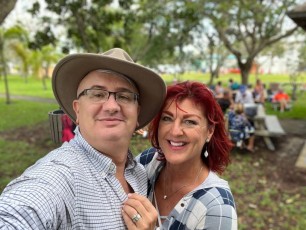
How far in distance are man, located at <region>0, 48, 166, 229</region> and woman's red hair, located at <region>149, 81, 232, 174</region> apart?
170 millimetres

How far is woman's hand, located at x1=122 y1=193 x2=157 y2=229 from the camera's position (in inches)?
50.8

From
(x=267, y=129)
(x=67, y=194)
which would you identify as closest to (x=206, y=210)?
(x=67, y=194)

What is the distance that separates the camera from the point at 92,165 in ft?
4.46

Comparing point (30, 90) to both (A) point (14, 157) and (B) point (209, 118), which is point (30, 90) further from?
(B) point (209, 118)

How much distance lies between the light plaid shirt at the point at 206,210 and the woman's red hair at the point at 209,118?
10.1 inches

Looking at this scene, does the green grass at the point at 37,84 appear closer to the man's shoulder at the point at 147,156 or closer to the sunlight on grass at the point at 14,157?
the sunlight on grass at the point at 14,157

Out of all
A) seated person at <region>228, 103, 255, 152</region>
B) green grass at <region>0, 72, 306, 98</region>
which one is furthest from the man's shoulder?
green grass at <region>0, 72, 306, 98</region>

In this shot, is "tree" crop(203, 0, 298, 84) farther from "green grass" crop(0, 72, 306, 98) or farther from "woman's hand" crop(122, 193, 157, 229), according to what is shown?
"woman's hand" crop(122, 193, 157, 229)

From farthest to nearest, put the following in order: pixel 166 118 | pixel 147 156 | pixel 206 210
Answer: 1. pixel 147 156
2. pixel 166 118
3. pixel 206 210

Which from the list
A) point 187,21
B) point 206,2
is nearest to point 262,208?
point 187,21

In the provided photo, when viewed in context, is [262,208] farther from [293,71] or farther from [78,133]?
[293,71]

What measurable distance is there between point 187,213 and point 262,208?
375cm

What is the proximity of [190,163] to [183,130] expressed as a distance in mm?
264

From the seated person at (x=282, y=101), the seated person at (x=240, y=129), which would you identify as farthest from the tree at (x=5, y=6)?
the seated person at (x=282, y=101)
